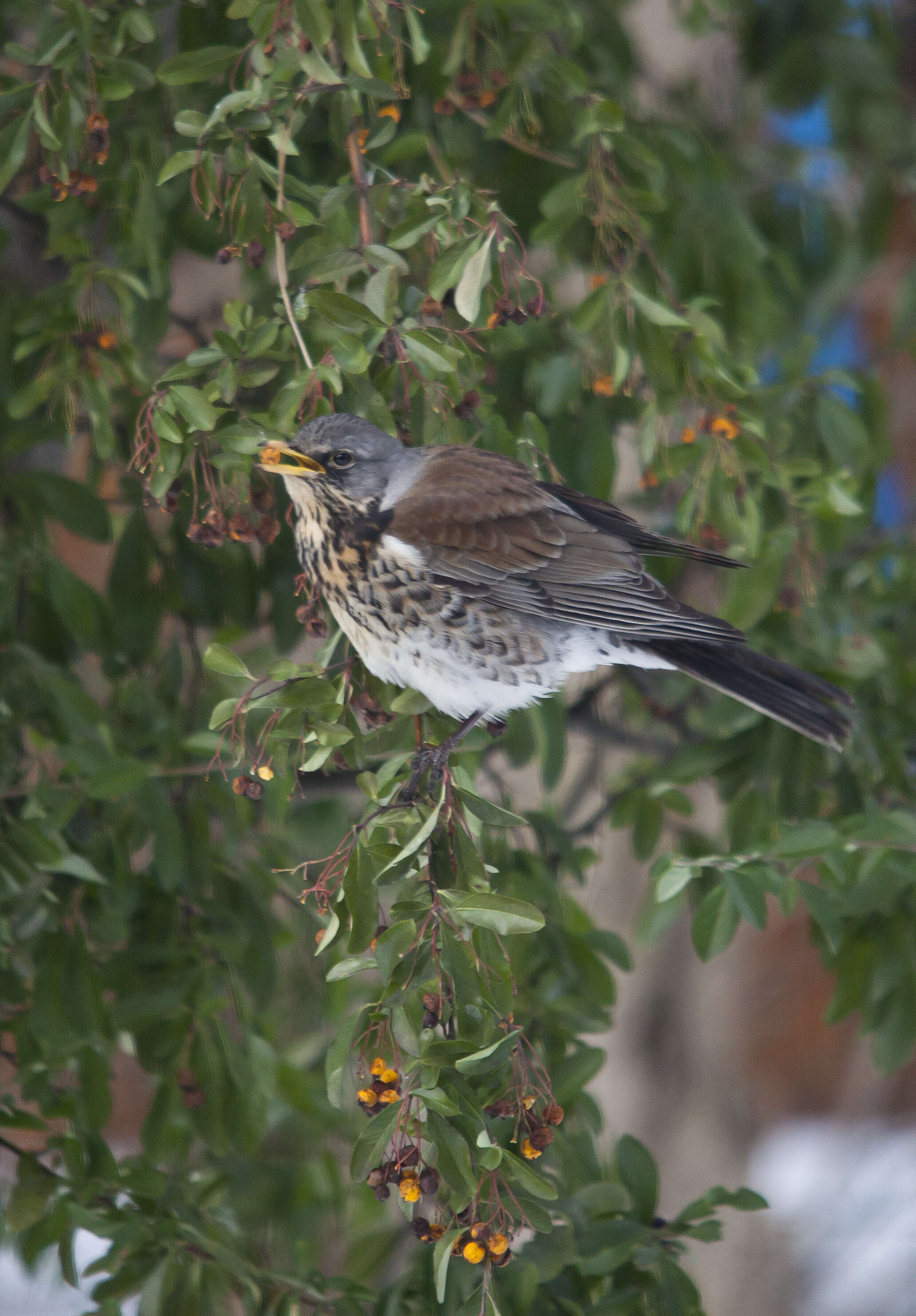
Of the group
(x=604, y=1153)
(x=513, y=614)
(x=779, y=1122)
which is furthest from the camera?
(x=779, y=1122)

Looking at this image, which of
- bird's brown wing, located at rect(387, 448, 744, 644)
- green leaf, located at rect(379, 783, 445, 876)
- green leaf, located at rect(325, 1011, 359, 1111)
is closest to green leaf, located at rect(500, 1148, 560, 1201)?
green leaf, located at rect(325, 1011, 359, 1111)

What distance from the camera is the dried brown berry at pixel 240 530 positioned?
4.57ft

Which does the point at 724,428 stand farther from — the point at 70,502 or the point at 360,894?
the point at 70,502

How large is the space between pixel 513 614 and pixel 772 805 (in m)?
0.69

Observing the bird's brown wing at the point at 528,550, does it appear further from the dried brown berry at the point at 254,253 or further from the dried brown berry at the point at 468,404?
the dried brown berry at the point at 254,253

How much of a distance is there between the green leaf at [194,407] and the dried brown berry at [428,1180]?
764 mm

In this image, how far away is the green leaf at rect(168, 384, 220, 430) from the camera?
129cm

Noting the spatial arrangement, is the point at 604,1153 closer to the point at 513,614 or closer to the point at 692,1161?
the point at 513,614

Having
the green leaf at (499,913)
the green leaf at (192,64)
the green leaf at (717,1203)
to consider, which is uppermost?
the green leaf at (192,64)

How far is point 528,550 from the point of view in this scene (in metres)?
1.58

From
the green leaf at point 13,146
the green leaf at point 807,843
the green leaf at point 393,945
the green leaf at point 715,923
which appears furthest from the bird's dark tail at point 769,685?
the green leaf at point 13,146

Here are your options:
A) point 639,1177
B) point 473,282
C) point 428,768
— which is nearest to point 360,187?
point 473,282

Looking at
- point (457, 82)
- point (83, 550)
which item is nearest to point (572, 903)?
point (457, 82)

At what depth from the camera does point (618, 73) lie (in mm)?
2275
